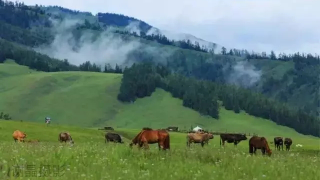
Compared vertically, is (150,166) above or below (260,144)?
above

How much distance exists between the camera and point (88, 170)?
14914 mm

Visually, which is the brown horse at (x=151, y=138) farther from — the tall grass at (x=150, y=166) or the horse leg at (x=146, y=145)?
the tall grass at (x=150, y=166)

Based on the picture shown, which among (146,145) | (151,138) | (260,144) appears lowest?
(260,144)

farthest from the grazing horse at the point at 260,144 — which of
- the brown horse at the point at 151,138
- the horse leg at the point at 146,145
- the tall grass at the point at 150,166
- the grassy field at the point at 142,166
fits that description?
the grassy field at the point at 142,166

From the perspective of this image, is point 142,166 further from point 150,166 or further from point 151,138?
point 151,138

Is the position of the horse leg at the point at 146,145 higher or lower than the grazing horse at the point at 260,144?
higher

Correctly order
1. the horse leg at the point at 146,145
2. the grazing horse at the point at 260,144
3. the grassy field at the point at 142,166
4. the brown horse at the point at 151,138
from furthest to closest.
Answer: the grazing horse at the point at 260,144 → the brown horse at the point at 151,138 → the horse leg at the point at 146,145 → the grassy field at the point at 142,166

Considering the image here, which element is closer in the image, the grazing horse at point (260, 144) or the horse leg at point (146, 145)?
the horse leg at point (146, 145)

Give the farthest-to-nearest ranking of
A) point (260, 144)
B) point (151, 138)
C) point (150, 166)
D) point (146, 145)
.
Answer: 1. point (260, 144)
2. point (151, 138)
3. point (146, 145)
4. point (150, 166)

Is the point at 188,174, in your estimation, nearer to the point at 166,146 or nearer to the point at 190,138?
the point at 166,146

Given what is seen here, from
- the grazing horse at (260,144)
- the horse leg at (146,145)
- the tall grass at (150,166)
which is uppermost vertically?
the tall grass at (150,166)

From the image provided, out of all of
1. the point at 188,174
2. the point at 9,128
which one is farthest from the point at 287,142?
the point at 188,174

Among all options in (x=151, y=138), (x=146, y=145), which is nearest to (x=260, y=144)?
(x=151, y=138)

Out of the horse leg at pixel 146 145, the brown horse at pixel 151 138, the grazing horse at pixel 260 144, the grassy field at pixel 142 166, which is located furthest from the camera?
the grazing horse at pixel 260 144
